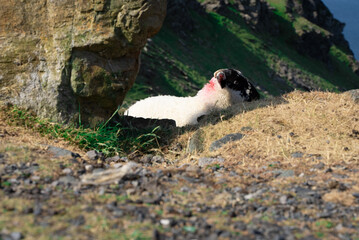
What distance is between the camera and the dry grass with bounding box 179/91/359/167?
554 centimetres

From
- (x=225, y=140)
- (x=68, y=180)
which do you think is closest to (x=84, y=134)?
(x=225, y=140)

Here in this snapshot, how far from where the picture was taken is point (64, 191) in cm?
406

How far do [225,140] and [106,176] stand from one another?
240 cm

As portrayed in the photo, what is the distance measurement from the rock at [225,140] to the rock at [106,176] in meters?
1.94

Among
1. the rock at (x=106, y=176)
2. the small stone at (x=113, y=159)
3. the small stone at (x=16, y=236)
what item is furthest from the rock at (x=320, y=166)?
the small stone at (x=16, y=236)

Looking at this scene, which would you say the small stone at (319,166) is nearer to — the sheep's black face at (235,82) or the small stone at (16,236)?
the small stone at (16,236)

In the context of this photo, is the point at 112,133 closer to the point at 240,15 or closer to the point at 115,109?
the point at 115,109

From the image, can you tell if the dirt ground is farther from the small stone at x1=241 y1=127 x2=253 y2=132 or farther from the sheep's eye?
the sheep's eye

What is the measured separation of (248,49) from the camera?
49.7 metres

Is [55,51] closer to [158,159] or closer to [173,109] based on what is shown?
[158,159]

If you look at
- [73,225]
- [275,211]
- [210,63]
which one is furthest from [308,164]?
[210,63]

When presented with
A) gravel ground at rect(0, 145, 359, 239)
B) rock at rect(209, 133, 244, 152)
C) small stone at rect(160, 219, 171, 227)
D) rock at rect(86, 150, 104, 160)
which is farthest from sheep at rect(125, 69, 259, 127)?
small stone at rect(160, 219, 171, 227)

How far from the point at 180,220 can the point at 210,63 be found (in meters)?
38.6

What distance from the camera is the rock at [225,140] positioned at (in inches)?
249
